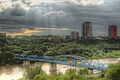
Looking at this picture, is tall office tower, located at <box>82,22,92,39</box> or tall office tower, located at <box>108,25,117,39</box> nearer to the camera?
tall office tower, located at <box>82,22,92,39</box>

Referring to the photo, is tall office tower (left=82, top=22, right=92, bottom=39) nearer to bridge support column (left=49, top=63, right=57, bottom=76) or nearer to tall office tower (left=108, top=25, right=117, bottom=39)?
tall office tower (left=108, top=25, right=117, bottom=39)

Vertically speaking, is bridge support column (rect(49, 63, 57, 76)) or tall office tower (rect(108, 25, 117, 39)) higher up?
tall office tower (rect(108, 25, 117, 39))

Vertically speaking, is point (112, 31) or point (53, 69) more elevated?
point (112, 31)

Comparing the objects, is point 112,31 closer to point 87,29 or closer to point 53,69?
point 87,29

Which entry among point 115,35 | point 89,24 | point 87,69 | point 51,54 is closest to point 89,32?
point 89,24

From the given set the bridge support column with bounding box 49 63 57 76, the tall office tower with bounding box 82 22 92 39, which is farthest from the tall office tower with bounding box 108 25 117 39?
the bridge support column with bounding box 49 63 57 76

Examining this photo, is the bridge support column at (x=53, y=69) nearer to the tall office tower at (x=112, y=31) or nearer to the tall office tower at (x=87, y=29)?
the tall office tower at (x=87, y=29)

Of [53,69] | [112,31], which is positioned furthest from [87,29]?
[53,69]

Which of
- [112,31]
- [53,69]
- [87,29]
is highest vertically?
[87,29]

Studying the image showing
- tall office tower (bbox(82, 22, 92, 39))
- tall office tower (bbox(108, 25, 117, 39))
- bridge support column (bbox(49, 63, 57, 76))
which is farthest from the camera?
tall office tower (bbox(108, 25, 117, 39))

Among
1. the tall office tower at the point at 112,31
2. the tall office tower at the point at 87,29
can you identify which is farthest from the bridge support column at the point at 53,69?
the tall office tower at the point at 112,31

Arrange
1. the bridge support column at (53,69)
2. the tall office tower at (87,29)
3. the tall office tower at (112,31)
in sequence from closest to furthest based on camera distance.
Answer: the bridge support column at (53,69), the tall office tower at (87,29), the tall office tower at (112,31)
